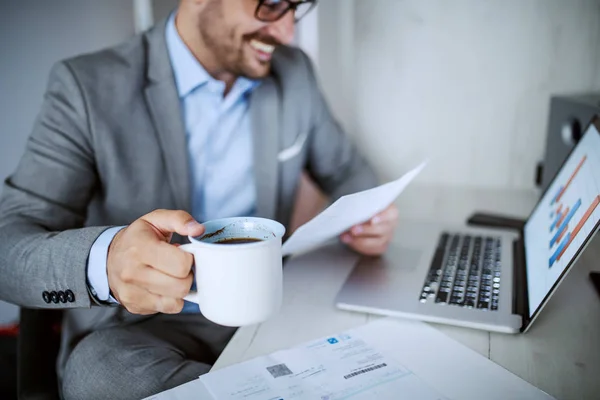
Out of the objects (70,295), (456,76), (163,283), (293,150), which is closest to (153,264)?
(163,283)

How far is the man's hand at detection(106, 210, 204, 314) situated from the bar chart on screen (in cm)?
41

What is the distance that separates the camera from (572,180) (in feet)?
2.35

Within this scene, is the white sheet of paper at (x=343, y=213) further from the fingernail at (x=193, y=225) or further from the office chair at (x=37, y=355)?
the office chair at (x=37, y=355)

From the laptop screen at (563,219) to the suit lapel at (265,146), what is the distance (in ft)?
1.43

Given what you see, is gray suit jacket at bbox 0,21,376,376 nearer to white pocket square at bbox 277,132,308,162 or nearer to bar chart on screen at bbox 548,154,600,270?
white pocket square at bbox 277,132,308,162

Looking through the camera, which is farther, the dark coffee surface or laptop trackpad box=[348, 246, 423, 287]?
laptop trackpad box=[348, 246, 423, 287]

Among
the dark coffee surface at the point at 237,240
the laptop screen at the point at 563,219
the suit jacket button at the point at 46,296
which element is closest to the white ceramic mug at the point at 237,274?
the dark coffee surface at the point at 237,240

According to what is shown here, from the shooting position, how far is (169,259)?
0.43 meters

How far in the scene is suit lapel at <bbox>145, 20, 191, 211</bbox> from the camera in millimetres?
746

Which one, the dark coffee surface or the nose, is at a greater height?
the nose

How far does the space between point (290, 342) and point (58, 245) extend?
0.92ft

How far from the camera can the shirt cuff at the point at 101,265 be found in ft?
1.69

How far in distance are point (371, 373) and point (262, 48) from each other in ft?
1.84

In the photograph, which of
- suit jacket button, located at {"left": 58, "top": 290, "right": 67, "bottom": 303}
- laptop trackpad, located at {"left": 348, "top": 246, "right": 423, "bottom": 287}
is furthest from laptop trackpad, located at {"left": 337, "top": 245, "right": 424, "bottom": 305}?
suit jacket button, located at {"left": 58, "top": 290, "right": 67, "bottom": 303}
